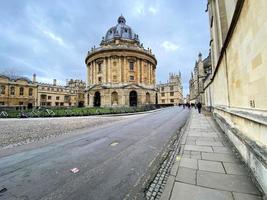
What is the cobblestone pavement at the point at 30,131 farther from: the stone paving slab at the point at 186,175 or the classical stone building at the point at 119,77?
the classical stone building at the point at 119,77

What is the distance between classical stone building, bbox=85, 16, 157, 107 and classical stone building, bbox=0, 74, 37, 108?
30.4 meters

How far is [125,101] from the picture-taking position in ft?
128

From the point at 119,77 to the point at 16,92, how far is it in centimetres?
4278

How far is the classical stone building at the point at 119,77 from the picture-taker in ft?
130

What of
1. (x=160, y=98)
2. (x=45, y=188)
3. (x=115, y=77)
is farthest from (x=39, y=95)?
(x=45, y=188)

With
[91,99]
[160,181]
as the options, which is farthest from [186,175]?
[91,99]

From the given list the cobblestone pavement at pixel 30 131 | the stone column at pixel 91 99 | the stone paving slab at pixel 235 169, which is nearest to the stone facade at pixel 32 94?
the stone column at pixel 91 99

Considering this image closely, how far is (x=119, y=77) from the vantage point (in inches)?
1606

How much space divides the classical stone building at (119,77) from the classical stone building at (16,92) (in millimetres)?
30390

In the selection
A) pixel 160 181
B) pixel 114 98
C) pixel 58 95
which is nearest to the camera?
pixel 160 181

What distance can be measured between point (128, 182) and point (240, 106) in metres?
4.43

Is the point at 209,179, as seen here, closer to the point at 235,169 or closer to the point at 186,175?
the point at 186,175

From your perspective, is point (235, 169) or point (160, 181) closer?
point (160, 181)

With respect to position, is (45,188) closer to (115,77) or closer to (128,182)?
(128,182)
